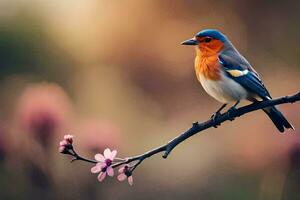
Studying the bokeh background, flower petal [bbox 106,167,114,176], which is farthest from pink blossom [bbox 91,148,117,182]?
the bokeh background

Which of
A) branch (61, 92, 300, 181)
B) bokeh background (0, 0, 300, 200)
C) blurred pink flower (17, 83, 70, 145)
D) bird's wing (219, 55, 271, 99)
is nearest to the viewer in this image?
branch (61, 92, 300, 181)

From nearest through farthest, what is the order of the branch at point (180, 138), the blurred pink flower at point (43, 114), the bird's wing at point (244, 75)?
the branch at point (180, 138)
the bird's wing at point (244, 75)
the blurred pink flower at point (43, 114)

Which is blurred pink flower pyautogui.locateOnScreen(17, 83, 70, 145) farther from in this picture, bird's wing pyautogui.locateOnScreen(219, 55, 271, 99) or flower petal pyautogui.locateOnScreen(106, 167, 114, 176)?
flower petal pyautogui.locateOnScreen(106, 167, 114, 176)

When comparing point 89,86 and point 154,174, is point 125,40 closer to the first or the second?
point 89,86

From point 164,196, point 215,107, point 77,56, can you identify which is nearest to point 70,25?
point 77,56

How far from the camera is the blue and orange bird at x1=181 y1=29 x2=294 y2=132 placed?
1.25m

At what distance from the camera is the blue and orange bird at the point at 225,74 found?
4.09 feet

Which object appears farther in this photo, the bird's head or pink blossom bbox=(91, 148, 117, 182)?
the bird's head

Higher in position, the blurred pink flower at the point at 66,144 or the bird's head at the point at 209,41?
the bird's head at the point at 209,41

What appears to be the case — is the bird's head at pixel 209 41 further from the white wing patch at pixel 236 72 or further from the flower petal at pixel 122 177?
the flower petal at pixel 122 177

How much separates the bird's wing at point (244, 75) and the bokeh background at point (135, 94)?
1.55 metres

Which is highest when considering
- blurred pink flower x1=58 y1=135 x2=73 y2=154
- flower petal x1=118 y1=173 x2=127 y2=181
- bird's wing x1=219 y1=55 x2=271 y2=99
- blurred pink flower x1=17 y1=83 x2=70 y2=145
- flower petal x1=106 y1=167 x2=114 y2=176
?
blurred pink flower x1=17 y1=83 x2=70 y2=145

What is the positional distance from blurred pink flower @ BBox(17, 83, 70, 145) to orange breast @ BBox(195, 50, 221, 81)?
5.17 ft

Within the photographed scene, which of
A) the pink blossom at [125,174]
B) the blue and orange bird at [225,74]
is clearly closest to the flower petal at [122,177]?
the pink blossom at [125,174]
